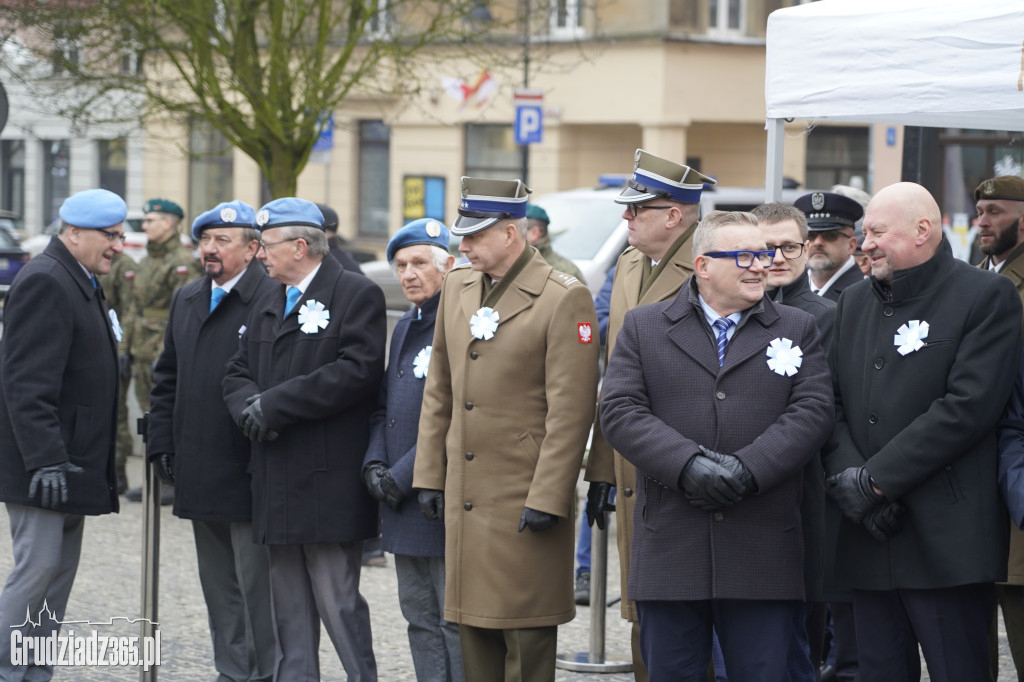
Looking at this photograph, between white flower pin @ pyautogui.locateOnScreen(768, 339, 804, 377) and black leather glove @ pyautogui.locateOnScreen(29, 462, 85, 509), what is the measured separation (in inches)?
109

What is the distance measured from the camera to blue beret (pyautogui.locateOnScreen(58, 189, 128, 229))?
5867 mm

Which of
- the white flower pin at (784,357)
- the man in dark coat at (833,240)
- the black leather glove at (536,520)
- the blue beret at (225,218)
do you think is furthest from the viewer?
the man in dark coat at (833,240)

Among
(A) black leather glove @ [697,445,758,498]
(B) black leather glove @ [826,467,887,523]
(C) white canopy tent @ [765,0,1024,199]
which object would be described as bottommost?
(B) black leather glove @ [826,467,887,523]

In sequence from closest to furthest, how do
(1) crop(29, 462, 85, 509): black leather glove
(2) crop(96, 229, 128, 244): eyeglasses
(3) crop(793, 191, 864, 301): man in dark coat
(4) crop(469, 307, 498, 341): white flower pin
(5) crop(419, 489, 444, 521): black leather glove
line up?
(4) crop(469, 307, 498, 341): white flower pin
(5) crop(419, 489, 444, 521): black leather glove
(1) crop(29, 462, 85, 509): black leather glove
(2) crop(96, 229, 128, 244): eyeglasses
(3) crop(793, 191, 864, 301): man in dark coat

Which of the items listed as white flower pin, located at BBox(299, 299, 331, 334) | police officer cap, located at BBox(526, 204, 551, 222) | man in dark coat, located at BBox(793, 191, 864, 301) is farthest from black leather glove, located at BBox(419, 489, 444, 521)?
police officer cap, located at BBox(526, 204, 551, 222)

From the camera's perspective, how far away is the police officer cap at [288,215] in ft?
18.4

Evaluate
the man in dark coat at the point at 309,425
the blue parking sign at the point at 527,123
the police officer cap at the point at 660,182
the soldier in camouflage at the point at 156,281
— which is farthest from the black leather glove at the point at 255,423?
the blue parking sign at the point at 527,123

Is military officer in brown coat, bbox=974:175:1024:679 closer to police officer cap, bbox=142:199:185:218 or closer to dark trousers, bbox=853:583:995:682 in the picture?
dark trousers, bbox=853:583:995:682

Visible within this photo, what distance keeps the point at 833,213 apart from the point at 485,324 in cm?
195

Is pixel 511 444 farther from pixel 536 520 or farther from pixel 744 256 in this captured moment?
pixel 744 256

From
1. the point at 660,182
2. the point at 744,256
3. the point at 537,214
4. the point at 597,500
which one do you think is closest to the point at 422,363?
the point at 597,500

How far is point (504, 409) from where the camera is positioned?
16.5ft

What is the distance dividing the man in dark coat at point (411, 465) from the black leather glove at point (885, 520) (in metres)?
1.62

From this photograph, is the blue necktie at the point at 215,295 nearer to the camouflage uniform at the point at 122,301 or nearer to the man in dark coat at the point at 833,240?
the man in dark coat at the point at 833,240
